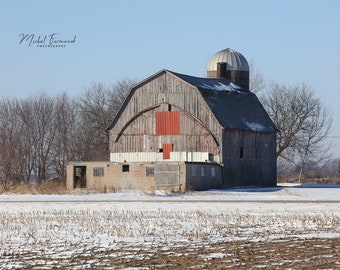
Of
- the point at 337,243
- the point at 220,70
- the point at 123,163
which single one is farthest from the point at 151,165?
the point at 337,243

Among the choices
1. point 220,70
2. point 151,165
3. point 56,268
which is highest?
point 220,70

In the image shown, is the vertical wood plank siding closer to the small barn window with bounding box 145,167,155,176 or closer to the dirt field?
the small barn window with bounding box 145,167,155,176

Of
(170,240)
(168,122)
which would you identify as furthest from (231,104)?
(170,240)

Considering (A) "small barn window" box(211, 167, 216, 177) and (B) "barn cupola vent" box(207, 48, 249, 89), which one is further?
(B) "barn cupola vent" box(207, 48, 249, 89)

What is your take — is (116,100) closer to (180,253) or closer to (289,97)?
(289,97)

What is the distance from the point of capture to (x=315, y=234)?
26344 mm

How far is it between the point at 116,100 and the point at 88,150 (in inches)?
347

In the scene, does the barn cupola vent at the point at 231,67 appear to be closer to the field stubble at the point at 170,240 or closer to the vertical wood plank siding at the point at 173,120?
the vertical wood plank siding at the point at 173,120

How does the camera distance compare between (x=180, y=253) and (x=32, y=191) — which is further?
(x=32, y=191)

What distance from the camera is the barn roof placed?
228 ft

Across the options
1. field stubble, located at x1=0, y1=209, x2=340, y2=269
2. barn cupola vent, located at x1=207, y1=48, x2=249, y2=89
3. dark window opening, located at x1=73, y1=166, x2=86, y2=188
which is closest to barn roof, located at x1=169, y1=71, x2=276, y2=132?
barn cupola vent, located at x1=207, y1=48, x2=249, y2=89

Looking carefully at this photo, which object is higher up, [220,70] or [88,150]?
[220,70]

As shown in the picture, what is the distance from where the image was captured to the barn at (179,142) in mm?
65375

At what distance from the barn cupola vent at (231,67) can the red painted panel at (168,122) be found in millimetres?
13481
